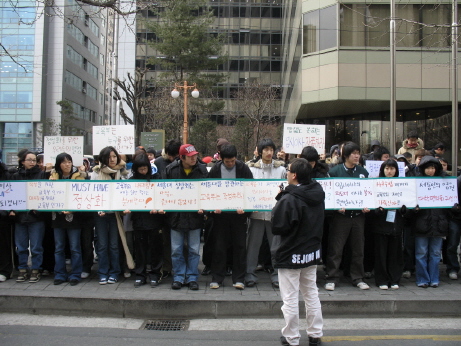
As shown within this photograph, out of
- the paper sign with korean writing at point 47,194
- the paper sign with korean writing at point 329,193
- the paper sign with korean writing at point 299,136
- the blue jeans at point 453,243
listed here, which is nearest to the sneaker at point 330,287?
the paper sign with korean writing at point 329,193

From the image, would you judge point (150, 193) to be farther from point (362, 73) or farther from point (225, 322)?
point (362, 73)

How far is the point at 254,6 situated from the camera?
189ft

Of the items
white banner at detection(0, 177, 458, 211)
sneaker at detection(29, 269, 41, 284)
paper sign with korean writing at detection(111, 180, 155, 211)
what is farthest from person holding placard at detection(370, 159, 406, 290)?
sneaker at detection(29, 269, 41, 284)

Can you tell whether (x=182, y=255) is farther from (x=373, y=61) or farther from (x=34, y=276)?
(x=373, y=61)

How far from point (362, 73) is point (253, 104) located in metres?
17.4

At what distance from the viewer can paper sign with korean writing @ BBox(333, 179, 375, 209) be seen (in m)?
6.17

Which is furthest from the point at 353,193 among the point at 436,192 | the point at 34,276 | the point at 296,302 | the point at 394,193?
the point at 34,276

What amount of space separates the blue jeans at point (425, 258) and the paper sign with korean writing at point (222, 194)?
2648mm

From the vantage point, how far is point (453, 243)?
6.61 metres

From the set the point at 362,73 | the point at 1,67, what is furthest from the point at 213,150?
the point at 1,67

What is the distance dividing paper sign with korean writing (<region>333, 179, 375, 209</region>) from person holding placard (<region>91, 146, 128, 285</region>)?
3.32 meters

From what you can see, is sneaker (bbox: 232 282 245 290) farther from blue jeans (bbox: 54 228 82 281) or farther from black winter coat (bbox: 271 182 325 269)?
blue jeans (bbox: 54 228 82 281)

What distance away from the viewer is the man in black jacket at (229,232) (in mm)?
6191

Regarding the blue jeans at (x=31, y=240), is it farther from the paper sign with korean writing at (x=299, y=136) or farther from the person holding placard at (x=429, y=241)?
the person holding placard at (x=429, y=241)
